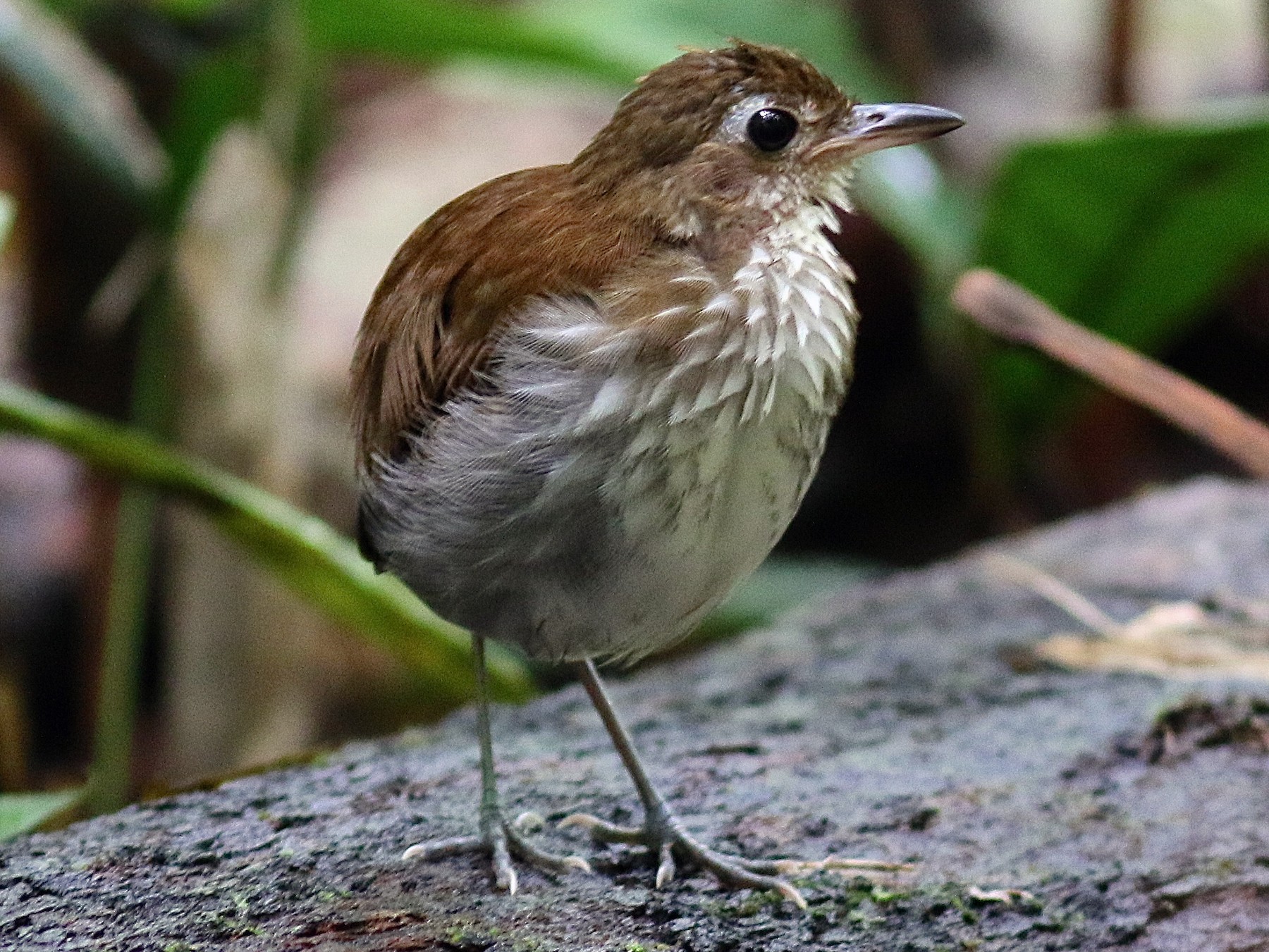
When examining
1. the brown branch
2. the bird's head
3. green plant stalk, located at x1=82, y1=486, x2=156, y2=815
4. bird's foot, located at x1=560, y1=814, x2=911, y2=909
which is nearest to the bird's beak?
the bird's head

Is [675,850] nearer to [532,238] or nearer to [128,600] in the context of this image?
[532,238]

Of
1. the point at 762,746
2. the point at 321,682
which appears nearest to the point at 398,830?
the point at 762,746

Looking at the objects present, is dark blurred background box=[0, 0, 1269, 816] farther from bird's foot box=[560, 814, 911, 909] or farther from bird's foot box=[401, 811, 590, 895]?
bird's foot box=[560, 814, 911, 909]

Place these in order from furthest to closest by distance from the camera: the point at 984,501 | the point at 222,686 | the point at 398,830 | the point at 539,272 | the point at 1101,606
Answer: the point at 984,501, the point at 222,686, the point at 1101,606, the point at 398,830, the point at 539,272

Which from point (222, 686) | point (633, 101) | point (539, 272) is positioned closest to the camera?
point (539, 272)

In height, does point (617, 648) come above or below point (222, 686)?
above

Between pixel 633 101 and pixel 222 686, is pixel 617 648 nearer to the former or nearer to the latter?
pixel 633 101

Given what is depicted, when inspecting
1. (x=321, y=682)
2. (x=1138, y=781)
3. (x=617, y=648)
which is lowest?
(x=321, y=682)
